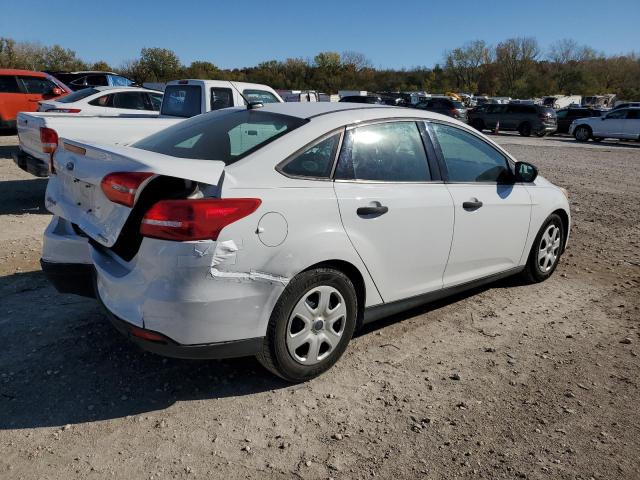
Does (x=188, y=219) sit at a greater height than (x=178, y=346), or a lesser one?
greater

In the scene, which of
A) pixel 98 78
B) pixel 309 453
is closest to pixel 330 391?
pixel 309 453

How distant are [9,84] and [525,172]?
14.5 metres

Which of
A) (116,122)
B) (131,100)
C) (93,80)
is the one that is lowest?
(116,122)

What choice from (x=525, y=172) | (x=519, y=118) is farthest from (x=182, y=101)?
(x=519, y=118)

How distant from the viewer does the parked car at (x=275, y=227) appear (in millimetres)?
2666

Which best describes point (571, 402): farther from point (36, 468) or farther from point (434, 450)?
point (36, 468)

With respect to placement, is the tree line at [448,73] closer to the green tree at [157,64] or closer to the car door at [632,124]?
the green tree at [157,64]

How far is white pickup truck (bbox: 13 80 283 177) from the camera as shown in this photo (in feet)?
21.4

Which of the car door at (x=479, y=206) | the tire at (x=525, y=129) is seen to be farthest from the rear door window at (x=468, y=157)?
the tire at (x=525, y=129)

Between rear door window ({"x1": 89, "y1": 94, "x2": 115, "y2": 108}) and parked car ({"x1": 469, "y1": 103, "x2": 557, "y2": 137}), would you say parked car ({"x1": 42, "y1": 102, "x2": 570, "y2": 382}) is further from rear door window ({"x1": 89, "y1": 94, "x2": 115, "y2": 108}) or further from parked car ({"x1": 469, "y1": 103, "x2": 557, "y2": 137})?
parked car ({"x1": 469, "y1": 103, "x2": 557, "y2": 137})

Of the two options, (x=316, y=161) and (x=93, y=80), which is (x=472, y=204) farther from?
(x=93, y=80)

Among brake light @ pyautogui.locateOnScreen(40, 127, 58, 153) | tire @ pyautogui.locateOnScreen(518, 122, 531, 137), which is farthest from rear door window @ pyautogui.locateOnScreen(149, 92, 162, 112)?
tire @ pyautogui.locateOnScreen(518, 122, 531, 137)

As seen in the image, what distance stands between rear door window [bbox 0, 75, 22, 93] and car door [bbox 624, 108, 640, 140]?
24823mm

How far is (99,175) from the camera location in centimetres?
290
